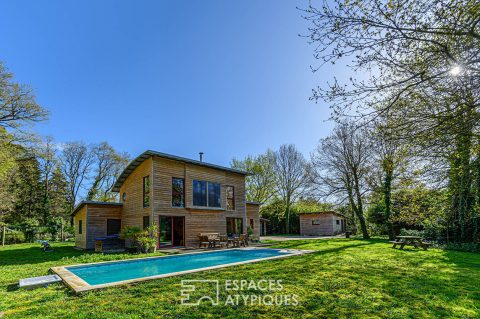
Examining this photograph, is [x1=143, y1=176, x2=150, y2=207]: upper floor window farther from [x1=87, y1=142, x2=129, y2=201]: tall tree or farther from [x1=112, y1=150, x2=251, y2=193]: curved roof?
[x1=87, y1=142, x2=129, y2=201]: tall tree

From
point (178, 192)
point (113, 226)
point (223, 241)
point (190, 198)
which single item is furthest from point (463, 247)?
point (113, 226)

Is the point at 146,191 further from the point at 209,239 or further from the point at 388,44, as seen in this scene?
the point at 388,44

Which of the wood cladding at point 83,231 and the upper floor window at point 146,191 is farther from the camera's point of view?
the wood cladding at point 83,231

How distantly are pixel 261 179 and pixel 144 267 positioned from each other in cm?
2395

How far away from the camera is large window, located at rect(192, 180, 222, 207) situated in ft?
51.0

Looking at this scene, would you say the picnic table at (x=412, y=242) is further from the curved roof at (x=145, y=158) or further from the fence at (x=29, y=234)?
the fence at (x=29, y=234)

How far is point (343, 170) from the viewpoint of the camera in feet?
64.8

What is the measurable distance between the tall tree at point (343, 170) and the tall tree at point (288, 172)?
11.1m

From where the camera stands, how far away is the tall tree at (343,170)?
1919cm

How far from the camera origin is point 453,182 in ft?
25.0

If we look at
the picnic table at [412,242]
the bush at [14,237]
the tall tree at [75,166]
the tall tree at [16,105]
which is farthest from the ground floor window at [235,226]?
the tall tree at [75,166]

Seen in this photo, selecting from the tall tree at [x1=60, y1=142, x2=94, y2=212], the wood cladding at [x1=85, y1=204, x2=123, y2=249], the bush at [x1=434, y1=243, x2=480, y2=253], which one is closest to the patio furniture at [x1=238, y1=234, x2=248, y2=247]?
the wood cladding at [x1=85, y1=204, x2=123, y2=249]

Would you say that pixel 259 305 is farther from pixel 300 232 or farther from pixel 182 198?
pixel 300 232

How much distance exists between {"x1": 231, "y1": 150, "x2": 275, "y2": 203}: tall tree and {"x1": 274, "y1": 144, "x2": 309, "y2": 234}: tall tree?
2.33 ft
